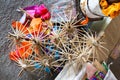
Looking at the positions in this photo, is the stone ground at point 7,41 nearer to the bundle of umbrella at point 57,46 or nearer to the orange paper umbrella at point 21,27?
the orange paper umbrella at point 21,27

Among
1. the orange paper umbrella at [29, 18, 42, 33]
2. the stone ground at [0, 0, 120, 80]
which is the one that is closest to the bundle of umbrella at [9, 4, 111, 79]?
the orange paper umbrella at [29, 18, 42, 33]

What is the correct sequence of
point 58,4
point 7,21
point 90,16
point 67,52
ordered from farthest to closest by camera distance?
point 7,21 < point 58,4 < point 90,16 < point 67,52

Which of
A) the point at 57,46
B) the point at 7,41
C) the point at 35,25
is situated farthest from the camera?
the point at 7,41

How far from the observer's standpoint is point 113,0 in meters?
1.44

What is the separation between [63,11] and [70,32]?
0.34 meters

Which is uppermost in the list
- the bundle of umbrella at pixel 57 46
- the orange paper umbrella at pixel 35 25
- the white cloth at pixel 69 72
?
the orange paper umbrella at pixel 35 25

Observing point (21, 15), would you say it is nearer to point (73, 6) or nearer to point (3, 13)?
point (3, 13)

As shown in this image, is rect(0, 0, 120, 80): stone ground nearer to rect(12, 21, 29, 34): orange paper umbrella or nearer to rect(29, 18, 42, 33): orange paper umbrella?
rect(12, 21, 29, 34): orange paper umbrella

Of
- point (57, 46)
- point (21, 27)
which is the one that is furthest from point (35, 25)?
point (57, 46)

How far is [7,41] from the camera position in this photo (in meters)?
1.82

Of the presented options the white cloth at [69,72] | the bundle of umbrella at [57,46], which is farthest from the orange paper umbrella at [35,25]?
the white cloth at [69,72]

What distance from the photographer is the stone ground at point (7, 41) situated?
1.73 m

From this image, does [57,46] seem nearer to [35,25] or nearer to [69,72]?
[69,72]

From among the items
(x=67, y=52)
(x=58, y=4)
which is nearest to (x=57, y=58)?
(x=67, y=52)
